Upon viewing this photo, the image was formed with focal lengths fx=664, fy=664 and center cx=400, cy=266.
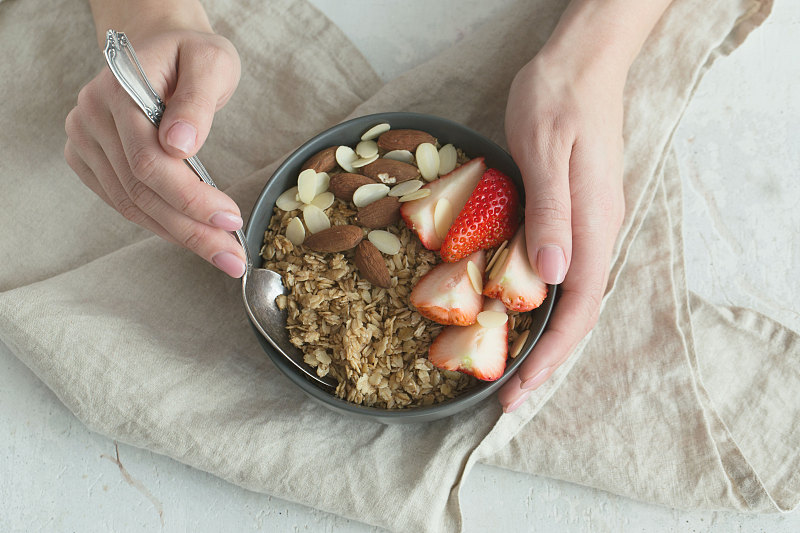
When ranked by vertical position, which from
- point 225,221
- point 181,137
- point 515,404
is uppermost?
point 181,137

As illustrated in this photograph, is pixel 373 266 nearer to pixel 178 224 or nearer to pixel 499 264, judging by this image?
pixel 499 264

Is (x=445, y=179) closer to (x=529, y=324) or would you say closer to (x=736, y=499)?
(x=529, y=324)

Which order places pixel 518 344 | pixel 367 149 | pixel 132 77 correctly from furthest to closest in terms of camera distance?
1. pixel 367 149
2. pixel 518 344
3. pixel 132 77

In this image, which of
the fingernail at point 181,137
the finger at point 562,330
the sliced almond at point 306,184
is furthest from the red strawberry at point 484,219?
the fingernail at point 181,137

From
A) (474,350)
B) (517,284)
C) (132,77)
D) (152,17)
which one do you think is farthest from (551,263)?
(152,17)

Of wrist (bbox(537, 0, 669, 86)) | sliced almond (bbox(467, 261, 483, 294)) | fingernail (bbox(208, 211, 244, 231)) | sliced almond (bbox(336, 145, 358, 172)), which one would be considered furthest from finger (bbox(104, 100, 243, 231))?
wrist (bbox(537, 0, 669, 86))

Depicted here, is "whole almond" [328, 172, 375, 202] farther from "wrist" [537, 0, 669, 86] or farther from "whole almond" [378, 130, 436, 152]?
"wrist" [537, 0, 669, 86]
